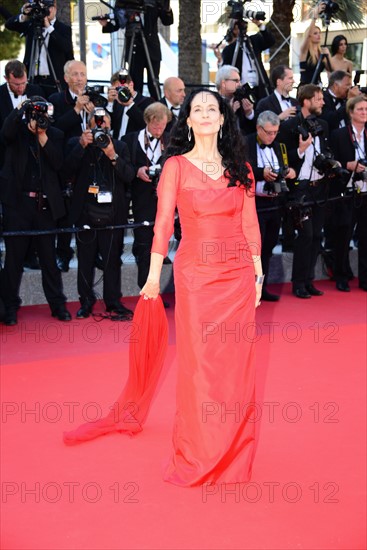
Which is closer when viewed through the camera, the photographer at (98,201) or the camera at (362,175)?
the photographer at (98,201)

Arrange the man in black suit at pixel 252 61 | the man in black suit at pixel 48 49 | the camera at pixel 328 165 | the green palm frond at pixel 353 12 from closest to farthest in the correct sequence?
the camera at pixel 328 165 < the man in black suit at pixel 48 49 < the man in black suit at pixel 252 61 < the green palm frond at pixel 353 12

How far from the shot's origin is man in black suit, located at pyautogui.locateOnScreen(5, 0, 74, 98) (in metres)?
8.19

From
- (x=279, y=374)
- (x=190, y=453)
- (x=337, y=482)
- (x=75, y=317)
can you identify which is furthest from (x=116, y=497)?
(x=75, y=317)

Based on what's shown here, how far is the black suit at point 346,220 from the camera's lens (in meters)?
8.45

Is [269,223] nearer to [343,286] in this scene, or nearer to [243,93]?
[343,286]

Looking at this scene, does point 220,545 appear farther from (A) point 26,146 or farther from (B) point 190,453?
(A) point 26,146

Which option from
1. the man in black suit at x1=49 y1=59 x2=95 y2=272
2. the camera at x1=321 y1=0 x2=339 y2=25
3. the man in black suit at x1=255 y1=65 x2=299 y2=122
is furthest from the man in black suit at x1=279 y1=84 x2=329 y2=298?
the man in black suit at x1=49 y1=59 x2=95 y2=272

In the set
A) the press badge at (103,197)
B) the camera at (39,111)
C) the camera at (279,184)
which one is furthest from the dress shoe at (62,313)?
the camera at (279,184)

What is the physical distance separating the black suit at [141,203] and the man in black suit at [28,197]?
26.5 inches

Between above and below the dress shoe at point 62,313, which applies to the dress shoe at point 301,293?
below

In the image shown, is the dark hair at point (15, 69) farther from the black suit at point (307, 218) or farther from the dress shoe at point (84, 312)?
the black suit at point (307, 218)

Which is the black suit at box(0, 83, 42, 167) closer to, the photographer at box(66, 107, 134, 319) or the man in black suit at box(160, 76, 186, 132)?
the photographer at box(66, 107, 134, 319)

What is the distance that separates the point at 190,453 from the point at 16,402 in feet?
5.28

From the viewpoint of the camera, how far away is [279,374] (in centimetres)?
594
